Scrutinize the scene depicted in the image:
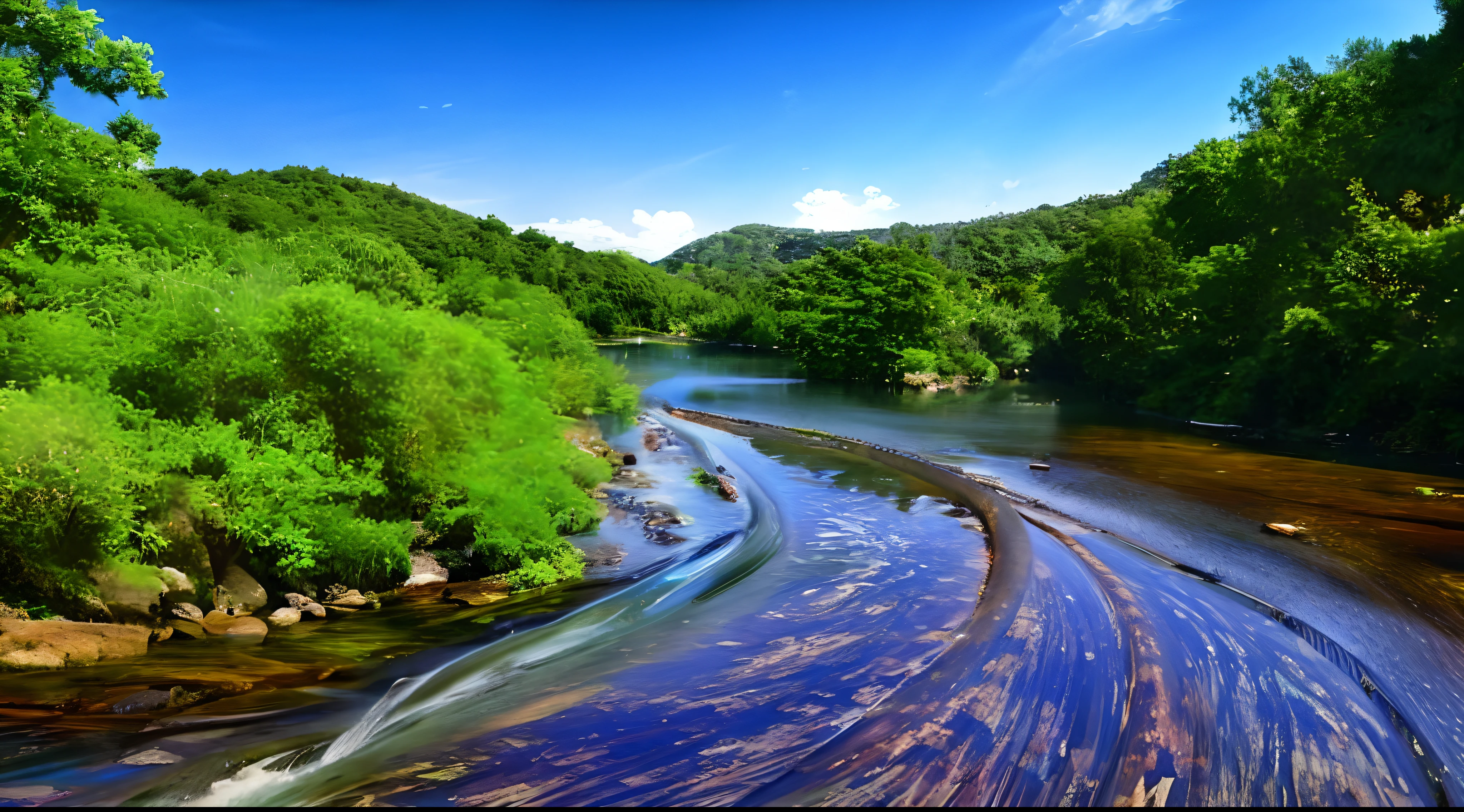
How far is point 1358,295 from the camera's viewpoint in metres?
23.2

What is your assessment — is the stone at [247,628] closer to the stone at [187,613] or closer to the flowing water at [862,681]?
the flowing water at [862,681]

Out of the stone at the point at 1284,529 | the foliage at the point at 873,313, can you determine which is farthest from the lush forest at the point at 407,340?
A: the foliage at the point at 873,313

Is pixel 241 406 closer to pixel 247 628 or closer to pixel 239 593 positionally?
pixel 239 593

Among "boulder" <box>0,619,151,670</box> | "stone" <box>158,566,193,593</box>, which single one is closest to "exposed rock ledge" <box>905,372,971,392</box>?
"stone" <box>158,566,193,593</box>

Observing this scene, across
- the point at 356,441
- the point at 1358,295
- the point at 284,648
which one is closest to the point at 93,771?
the point at 284,648

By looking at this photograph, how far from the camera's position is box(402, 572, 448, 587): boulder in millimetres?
11930

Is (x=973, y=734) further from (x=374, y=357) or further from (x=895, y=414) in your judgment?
(x=895, y=414)

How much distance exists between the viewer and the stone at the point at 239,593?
10328 mm

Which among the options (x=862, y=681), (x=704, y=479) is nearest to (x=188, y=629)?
(x=862, y=681)

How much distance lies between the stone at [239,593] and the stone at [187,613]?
0.98 ft

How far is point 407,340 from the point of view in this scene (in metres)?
12.1

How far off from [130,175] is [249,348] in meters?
14.3

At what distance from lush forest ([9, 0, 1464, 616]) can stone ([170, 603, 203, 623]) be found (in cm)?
77

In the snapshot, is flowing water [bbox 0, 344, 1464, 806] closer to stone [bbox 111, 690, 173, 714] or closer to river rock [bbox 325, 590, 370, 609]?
stone [bbox 111, 690, 173, 714]
